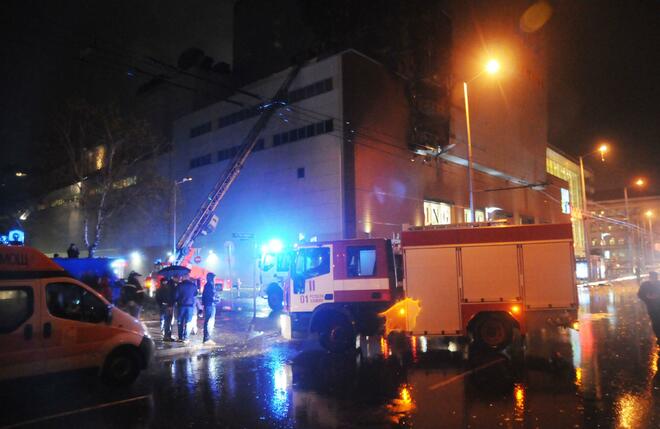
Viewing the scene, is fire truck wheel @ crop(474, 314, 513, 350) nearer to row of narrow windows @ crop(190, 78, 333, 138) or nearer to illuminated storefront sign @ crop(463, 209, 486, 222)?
row of narrow windows @ crop(190, 78, 333, 138)

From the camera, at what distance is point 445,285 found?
10.2m

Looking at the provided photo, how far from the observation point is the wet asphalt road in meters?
5.85

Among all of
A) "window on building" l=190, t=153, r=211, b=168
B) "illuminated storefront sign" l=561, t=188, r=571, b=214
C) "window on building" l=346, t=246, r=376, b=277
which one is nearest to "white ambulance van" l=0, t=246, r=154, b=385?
"window on building" l=346, t=246, r=376, b=277

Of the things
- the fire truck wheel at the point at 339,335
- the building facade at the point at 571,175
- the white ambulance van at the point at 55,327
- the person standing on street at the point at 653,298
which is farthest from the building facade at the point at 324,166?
the building facade at the point at 571,175

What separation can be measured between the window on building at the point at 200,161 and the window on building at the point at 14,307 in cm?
3041

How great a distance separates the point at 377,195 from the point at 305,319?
18.7 m

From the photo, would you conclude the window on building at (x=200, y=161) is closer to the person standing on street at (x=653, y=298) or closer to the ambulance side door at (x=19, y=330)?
the ambulance side door at (x=19, y=330)

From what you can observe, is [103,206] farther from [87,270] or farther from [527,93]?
[527,93]

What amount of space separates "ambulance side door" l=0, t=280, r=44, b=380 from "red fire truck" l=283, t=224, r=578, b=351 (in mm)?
5263

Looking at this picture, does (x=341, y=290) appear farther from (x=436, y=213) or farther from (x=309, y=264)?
(x=436, y=213)

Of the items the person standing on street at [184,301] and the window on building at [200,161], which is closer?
the person standing on street at [184,301]

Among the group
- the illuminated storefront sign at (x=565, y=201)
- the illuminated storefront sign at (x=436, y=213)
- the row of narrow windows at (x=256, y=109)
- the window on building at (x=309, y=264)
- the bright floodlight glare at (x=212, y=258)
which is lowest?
the window on building at (x=309, y=264)

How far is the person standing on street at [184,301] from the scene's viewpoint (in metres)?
11.5

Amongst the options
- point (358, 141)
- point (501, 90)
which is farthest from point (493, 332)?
point (501, 90)
